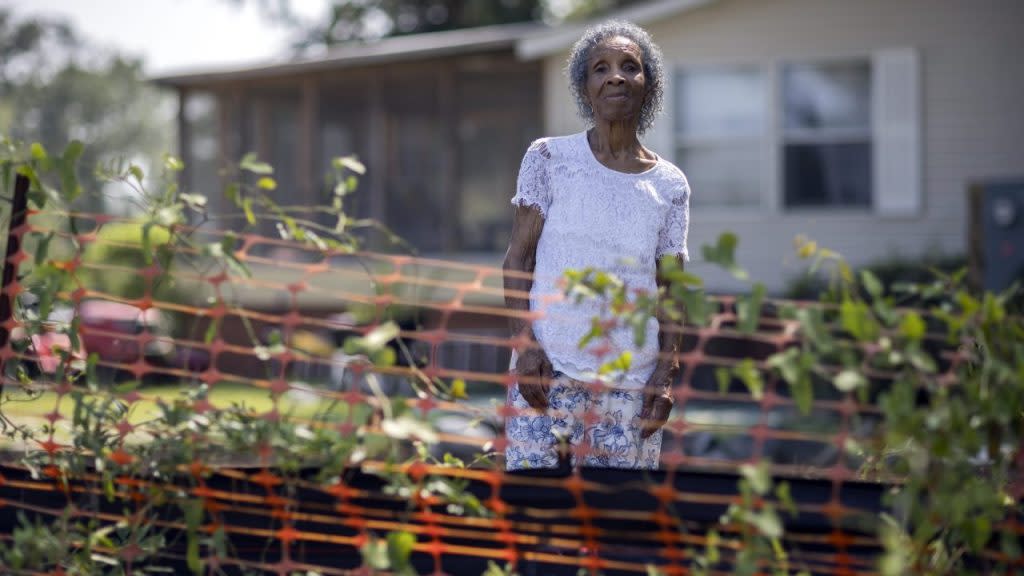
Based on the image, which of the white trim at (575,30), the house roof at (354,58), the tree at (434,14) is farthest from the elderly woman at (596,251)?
the tree at (434,14)

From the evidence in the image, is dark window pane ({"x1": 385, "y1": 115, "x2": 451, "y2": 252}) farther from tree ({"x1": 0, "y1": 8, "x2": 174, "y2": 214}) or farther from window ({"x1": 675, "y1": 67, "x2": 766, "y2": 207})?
tree ({"x1": 0, "y1": 8, "x2": 174, "y2": 214})

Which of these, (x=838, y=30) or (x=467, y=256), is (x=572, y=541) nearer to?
(x=838, y=30)

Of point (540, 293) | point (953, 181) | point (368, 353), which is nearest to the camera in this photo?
point (368, 353)

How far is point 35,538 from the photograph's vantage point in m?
2.84

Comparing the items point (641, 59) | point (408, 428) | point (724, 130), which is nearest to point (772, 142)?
point (724, 130)

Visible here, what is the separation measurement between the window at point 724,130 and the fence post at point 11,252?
10456 mm

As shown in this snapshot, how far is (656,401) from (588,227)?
50 cm

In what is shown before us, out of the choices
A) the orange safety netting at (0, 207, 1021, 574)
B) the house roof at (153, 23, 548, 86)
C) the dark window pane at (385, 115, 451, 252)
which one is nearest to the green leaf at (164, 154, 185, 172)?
the orange safety netting at (0, 207, 1021, 574)

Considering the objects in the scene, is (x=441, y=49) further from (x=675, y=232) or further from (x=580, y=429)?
(x=580, y=429)

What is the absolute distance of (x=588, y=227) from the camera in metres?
3.54

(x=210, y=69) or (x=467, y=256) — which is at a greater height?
(x=210, y=69)

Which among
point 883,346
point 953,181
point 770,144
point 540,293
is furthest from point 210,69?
point 883,346

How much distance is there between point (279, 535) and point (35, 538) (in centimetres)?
53

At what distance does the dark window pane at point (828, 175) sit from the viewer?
510 inches
